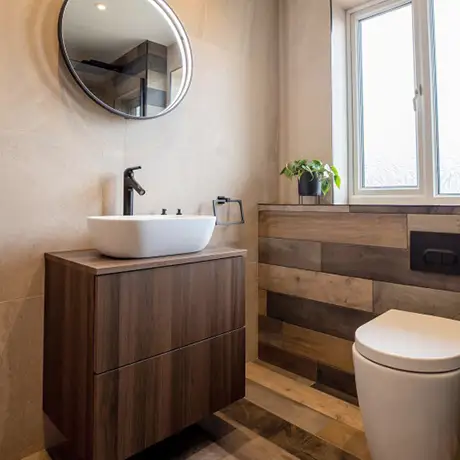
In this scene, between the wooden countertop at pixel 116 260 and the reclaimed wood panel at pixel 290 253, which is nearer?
the wooden countertop at pixel 116 260

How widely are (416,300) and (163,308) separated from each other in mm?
1089

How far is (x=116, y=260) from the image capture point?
1244 millimetres

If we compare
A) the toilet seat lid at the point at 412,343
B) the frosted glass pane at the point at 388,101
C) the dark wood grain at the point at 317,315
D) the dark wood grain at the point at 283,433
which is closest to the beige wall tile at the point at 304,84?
the frosted glass pane at the point at 388,101

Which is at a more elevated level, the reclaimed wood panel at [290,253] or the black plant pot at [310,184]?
the black plant pot at [310,184]

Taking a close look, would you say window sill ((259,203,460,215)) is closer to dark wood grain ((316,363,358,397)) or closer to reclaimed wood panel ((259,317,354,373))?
reclaimed wood panel ((259,317,354,373))

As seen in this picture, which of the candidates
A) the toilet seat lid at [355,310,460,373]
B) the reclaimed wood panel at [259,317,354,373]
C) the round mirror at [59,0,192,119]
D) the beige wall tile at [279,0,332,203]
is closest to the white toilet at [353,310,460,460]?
the toilet seat lid at [355,310,460,373]

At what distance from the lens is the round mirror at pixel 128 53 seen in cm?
146

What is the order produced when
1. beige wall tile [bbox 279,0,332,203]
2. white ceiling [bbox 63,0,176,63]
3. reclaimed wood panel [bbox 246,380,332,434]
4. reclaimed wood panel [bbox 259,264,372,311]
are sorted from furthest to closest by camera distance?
beige wall tile [bbox 279,0,332,203] → reclaimed wood panel [bbox 259,264,372,311] → reclaimed wood panel [bbox 246,380,332,434] → white ceiling [bbox 63,0,176,63]

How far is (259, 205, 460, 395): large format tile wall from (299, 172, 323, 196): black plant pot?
0.31 ft

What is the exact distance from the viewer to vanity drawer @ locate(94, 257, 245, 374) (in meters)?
1.13

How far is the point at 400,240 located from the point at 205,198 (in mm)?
953

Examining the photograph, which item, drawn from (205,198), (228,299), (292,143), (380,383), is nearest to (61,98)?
(205,198)

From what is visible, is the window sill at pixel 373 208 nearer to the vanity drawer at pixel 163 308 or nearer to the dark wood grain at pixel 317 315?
the dark wood grain at pixel 317 315

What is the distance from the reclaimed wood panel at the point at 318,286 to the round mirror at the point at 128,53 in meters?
1.07
